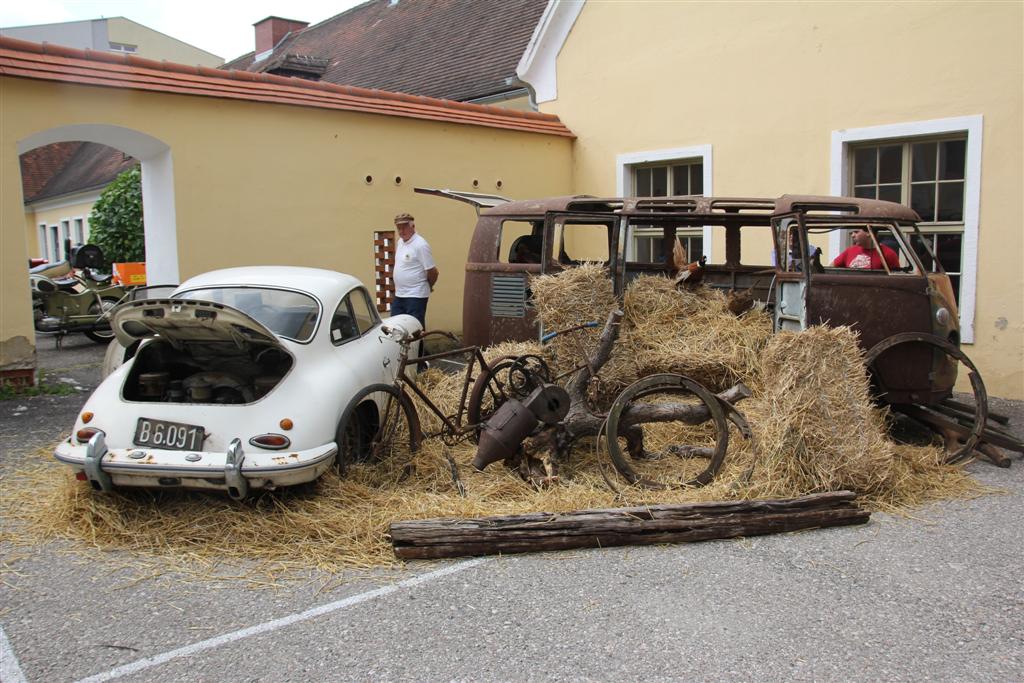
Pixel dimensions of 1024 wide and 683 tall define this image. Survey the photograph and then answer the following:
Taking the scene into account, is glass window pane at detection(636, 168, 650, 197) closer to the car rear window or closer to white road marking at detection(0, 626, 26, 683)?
the car rear window

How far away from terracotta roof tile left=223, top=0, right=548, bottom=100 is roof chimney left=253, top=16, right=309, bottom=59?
3.93 m

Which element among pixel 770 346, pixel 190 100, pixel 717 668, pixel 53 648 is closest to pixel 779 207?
pixel 770 346

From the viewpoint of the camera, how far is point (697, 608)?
385cm

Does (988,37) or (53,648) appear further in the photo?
(988,37)

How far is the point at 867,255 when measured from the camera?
22.7 feet

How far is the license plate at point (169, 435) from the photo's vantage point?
15.4 ft

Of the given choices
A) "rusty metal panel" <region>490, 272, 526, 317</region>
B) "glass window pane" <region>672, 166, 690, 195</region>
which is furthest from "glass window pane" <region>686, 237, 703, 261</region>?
"rusty metal panel" <region>490, 272, 526, 317</region>

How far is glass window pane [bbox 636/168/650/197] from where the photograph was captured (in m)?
12.1

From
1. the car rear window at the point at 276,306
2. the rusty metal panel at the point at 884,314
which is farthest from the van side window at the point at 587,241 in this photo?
the car rear window at the point at 276,306

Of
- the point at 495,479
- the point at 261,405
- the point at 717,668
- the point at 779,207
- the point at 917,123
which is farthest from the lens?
the point at 917,123

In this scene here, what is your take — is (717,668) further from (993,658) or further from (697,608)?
(993,658)

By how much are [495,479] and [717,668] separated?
2.33 m

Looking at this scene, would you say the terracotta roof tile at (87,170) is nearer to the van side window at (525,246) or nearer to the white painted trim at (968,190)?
the van side window at (525,246)

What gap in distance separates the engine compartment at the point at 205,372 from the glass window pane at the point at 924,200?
23.3 ft
